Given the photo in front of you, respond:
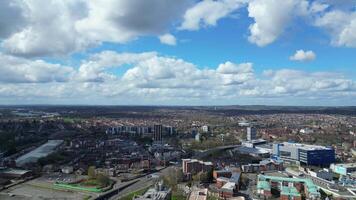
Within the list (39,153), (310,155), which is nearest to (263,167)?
(310,155)

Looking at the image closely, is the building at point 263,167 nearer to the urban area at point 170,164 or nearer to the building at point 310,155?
the urban area at point 170,164

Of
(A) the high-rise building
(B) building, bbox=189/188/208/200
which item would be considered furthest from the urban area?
(A) the high-rise building

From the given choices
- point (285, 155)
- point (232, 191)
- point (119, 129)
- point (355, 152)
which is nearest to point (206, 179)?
point (232, 191)

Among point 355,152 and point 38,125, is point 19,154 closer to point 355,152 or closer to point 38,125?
point 38,125

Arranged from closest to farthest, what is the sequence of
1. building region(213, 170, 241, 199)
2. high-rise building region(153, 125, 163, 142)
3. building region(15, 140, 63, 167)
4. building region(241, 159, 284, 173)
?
building region(213, 170, 241, 199) → building region(241, 159, 284, 173) → building region(15, 140, 63, 167) → high-rise building region(153, 125, 163, 142)

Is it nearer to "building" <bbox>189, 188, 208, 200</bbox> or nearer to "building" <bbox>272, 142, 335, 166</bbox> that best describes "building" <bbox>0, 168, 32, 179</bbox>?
"building" <bbox>189, 188, 208, 200</bbox>

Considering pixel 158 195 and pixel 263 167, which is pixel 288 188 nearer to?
pixel 158 195
